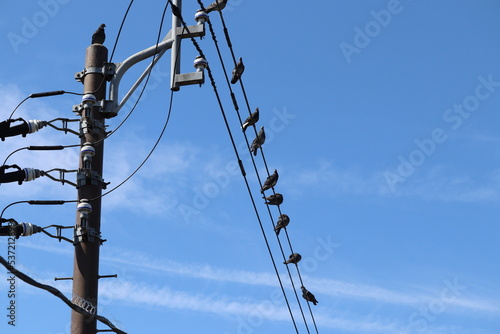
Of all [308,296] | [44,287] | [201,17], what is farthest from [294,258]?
[44,287]

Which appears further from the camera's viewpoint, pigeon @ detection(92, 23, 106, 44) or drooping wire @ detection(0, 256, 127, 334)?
pigeon @ detection(92, 23, 106, 44)

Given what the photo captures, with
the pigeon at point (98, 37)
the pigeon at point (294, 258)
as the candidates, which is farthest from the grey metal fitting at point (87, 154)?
the pigeon at point (294, 258)

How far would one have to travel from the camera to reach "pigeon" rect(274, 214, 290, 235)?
19669mm

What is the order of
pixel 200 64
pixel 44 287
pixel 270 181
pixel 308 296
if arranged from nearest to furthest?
1. pixel 44 287
2. pixel 200 64
3. pixel 270 181
4. pixel 308 296

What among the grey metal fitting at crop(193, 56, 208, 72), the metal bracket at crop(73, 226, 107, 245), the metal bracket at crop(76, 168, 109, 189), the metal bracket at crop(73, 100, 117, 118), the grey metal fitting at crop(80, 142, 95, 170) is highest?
the grey metal fitting at crop(193, 56, 208, 72)

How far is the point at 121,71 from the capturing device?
11109mm

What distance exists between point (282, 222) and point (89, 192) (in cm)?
945

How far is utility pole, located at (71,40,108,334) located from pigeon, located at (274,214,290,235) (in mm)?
9057

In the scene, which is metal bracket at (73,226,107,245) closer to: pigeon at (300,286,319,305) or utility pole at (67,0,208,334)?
utility pole at (67,0,208,334)

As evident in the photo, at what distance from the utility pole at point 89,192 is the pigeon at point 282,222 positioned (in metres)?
9.06

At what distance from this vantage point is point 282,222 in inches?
768

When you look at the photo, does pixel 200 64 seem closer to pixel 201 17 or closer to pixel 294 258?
pixel 201 17

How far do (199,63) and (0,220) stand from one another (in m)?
3.16

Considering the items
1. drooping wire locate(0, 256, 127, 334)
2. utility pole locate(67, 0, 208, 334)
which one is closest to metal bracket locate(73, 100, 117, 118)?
utility pole locate(67, 0, 208, 334)
